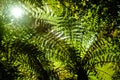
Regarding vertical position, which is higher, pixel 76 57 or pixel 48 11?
pixel 48 11

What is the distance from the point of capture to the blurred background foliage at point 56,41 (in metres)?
4.43

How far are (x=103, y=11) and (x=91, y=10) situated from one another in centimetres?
24

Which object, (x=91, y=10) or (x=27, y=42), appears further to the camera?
(x=91, y=10)

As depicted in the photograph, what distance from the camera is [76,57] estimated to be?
4.57 m

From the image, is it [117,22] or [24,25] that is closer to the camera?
[24,25]

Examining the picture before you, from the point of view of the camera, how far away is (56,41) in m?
4.46

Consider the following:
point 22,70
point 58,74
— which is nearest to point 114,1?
point 58,74

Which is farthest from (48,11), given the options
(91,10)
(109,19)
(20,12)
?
(109,19)

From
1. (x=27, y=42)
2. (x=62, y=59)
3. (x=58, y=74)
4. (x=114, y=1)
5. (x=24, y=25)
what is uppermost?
(x=114, y=1)

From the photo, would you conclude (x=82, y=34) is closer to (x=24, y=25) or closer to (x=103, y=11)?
(x=103, y=11)

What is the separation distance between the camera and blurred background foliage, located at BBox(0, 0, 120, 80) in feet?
14.5

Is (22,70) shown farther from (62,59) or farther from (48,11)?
(48,11)

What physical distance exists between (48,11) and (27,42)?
73 centimetres

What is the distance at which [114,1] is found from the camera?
4.95 m
